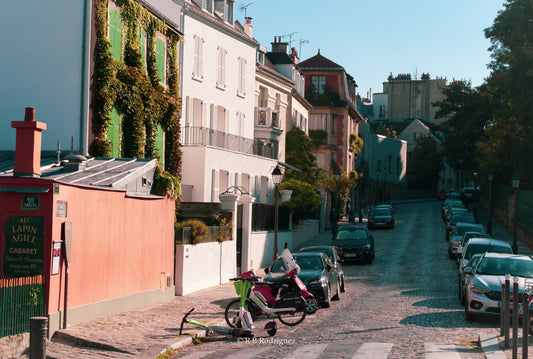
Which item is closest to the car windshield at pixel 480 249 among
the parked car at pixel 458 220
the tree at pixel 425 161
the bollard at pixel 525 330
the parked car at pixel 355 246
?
the parked car at pixel 355 246

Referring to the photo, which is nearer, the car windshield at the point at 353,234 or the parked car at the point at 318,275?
the parked car at the point at 318,275

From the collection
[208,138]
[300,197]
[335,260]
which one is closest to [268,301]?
[335,260]

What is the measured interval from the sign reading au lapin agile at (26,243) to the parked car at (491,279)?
9.85 metres

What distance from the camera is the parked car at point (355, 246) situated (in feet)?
104

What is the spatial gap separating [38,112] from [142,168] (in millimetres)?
3715

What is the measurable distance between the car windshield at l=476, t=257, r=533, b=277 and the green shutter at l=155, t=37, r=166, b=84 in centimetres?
1221

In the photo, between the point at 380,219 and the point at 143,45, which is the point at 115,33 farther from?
the point at 380,219

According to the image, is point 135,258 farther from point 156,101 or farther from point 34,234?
point 156,101

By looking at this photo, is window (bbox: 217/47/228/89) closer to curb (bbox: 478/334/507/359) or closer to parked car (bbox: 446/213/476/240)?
parked car (bbox: 446/213/476/240)

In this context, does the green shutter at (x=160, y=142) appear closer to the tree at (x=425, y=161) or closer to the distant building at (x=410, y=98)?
the tree at (x=425, y=161)

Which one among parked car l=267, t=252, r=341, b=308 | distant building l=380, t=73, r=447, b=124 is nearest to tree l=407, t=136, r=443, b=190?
distant building l=380, t=73, r=447, b=124

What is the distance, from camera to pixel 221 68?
114 feet

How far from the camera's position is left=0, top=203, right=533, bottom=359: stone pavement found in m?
12.3

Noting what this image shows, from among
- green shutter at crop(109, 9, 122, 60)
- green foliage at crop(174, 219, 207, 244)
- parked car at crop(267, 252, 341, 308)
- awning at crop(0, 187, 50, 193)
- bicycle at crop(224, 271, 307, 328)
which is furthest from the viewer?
green foliage at crop(174, 219, 207, 244)
